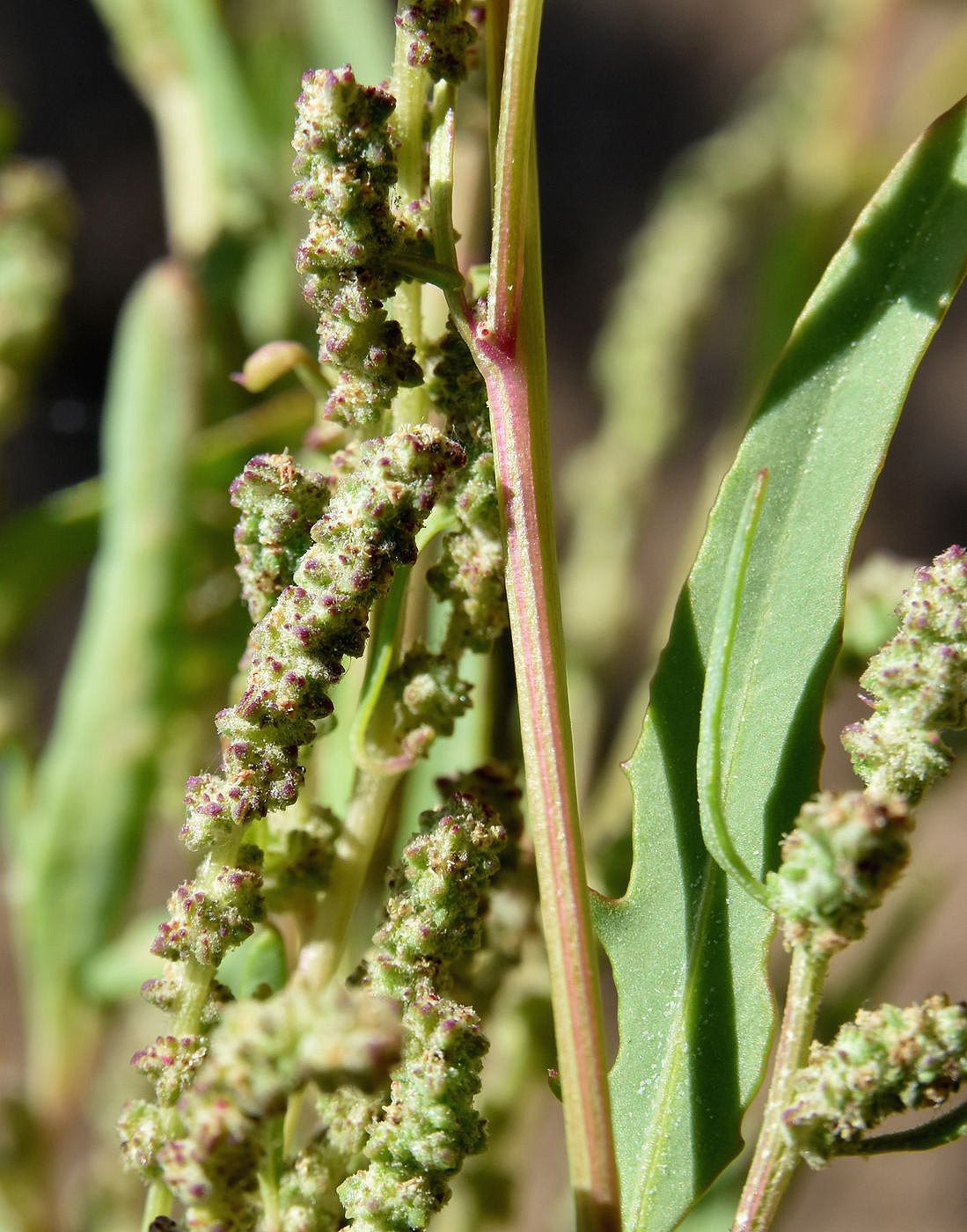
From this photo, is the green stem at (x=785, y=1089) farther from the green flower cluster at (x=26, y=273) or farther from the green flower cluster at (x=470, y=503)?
the green flower cluster at (x=26, y=273)

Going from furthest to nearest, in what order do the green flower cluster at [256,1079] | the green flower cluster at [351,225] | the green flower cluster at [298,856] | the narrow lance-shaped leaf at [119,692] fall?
the narrow lance-shaped leaf at [119,692] < the green flower cluster at [298,856] < the green flower cluster at [351,225] < the green flower cluster at [256,1079]

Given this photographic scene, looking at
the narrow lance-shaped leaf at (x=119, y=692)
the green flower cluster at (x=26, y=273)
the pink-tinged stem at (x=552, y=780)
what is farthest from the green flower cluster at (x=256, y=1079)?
the green flower cluster at (x=26, y=273)

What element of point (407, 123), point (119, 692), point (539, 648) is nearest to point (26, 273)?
point (119, 692)

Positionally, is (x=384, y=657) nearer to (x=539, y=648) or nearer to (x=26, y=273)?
(x=539, y=648)

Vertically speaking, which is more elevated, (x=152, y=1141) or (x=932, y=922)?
(x=932, y=922)

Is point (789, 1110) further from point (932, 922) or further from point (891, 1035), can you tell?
point (932, 922)

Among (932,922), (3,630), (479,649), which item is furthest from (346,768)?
(932,922)
